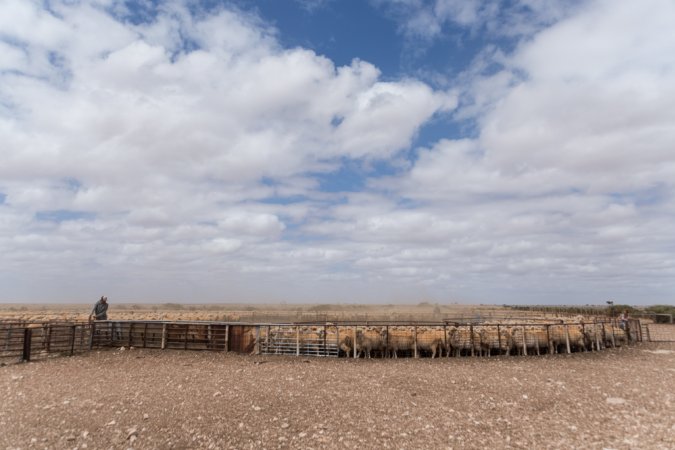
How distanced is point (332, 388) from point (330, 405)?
2.14 metres

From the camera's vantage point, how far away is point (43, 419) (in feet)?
37.3

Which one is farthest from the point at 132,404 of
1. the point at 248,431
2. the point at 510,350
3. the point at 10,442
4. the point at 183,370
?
the point at 510,350

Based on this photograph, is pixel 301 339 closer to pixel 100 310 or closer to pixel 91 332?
pixel 91 332

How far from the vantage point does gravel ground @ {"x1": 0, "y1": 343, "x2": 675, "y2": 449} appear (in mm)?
10297

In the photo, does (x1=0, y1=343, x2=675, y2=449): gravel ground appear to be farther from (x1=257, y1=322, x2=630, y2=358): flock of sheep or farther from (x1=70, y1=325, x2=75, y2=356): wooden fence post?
(x1=257, y1=322, x2=630, y2=358): flock of sheep

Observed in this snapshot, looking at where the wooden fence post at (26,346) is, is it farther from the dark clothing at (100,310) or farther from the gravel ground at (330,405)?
the dark clothing at (100,310)

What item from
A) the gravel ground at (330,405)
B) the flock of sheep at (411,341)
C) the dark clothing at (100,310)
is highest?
the dark clothing at (100,310)

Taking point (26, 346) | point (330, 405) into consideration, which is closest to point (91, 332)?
point (26, 346)

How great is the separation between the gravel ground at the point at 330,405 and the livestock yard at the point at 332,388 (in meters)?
0.06

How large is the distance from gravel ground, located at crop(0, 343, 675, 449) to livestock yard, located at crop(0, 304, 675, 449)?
6 cm

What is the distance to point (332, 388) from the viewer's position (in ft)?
49.4

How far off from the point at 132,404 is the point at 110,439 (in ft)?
8.98

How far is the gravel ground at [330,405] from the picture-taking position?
10297 millimetres

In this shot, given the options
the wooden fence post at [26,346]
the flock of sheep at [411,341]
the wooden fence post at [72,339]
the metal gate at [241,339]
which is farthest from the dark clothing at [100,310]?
the flock of sheep at [411,341]
